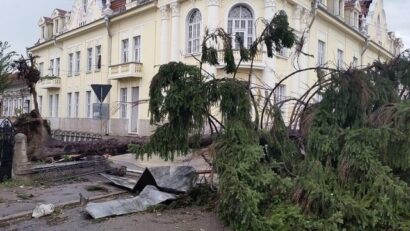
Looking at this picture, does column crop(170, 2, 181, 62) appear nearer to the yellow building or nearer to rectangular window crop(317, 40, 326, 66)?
the yellow building

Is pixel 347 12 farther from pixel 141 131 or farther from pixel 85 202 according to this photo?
pixel 85 202

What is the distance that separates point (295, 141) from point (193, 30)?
18.0 metres

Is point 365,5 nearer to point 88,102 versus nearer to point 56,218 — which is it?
point 88,102

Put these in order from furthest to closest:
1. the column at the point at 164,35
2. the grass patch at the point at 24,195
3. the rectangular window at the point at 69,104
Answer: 1. the rectangular window at the point at 69,104
2. the column at the point at 164,35
3. the grass patch at the point at 24,195

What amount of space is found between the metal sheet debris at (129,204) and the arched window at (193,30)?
16683 millimetres

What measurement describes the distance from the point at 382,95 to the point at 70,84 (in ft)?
111

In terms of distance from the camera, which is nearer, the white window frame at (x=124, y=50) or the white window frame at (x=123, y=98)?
the white window frame at (x=123, y=98)

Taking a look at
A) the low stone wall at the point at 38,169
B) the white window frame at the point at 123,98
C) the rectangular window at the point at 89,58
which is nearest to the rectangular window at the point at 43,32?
the rectangular window at the point at 89,58

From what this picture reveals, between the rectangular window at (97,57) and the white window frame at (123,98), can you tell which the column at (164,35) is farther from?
the rectangular window at (97,57)

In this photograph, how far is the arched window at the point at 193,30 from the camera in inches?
981

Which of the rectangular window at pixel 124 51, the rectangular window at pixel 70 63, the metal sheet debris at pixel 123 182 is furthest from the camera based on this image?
the rectangular window at pixel 70 63

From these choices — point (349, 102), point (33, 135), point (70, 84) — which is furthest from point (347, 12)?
point (349, 102)

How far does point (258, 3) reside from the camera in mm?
23969

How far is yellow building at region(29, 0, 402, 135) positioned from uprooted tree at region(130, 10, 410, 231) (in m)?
9.32
